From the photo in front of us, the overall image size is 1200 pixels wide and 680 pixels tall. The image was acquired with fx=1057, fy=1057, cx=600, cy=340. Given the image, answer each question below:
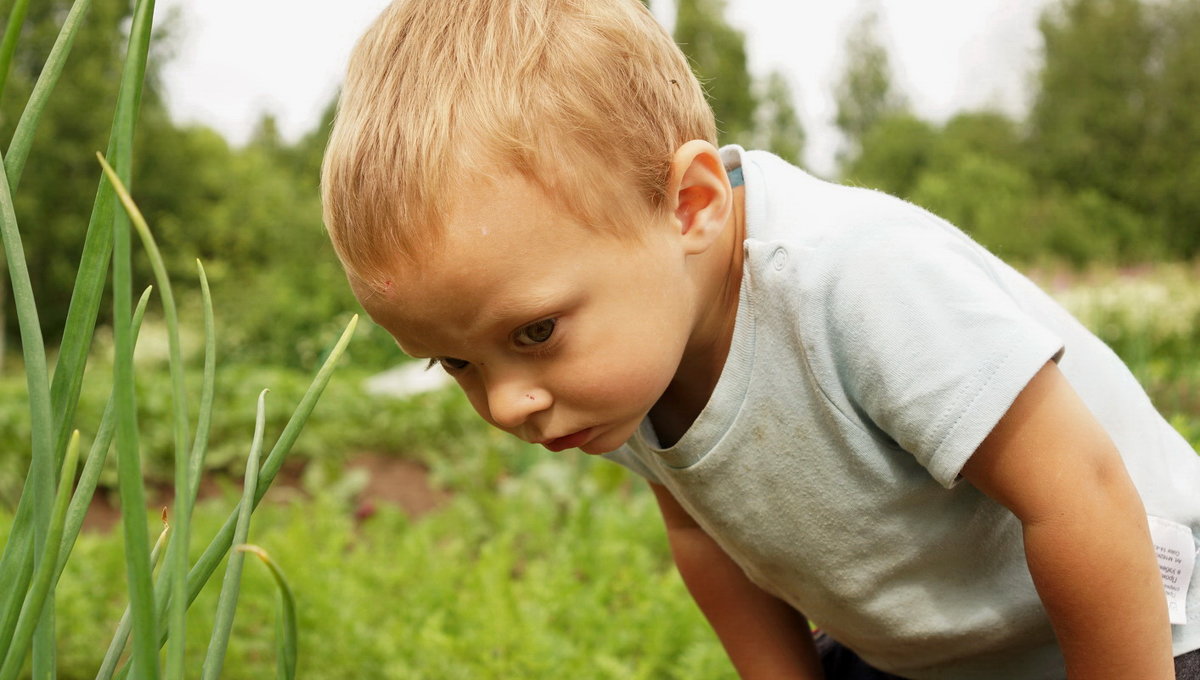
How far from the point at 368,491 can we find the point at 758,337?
377 cm

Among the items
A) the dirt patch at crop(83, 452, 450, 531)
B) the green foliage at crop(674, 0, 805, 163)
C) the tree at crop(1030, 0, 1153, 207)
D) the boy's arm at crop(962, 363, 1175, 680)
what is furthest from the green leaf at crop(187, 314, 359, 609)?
the tree at crop(1030, 0, 1153, 207)

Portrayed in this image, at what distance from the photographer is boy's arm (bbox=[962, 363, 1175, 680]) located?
976mm

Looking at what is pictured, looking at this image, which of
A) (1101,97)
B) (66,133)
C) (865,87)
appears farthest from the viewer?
(865,87)

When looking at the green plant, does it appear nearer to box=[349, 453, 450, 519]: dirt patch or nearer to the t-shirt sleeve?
the t-shirt sleeve

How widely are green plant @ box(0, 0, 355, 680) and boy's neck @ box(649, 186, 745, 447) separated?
1.51 ft

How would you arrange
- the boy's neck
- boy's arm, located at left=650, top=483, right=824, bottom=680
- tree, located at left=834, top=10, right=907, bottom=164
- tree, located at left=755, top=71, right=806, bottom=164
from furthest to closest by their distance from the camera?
tree, located at left=834, top=10, right=907, bottom=164, tree, located at left=755, top=71, right=806, bottom=164, boy's arm, located at left=650, top=483, right=824, bottom=680, the boy's neck

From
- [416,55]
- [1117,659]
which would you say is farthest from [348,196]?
[1117,659]

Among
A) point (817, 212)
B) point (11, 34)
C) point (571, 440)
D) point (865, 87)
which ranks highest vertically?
point (11, 34)

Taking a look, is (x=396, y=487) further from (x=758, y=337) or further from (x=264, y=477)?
(x=264, y=477)

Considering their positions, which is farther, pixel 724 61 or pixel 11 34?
pixel 724 61

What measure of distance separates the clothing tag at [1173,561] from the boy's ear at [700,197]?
0.58 metres

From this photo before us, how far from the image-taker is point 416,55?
105 centimetres

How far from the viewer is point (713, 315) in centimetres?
120

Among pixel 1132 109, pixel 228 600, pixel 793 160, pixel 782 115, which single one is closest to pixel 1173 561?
pixel 228 600
